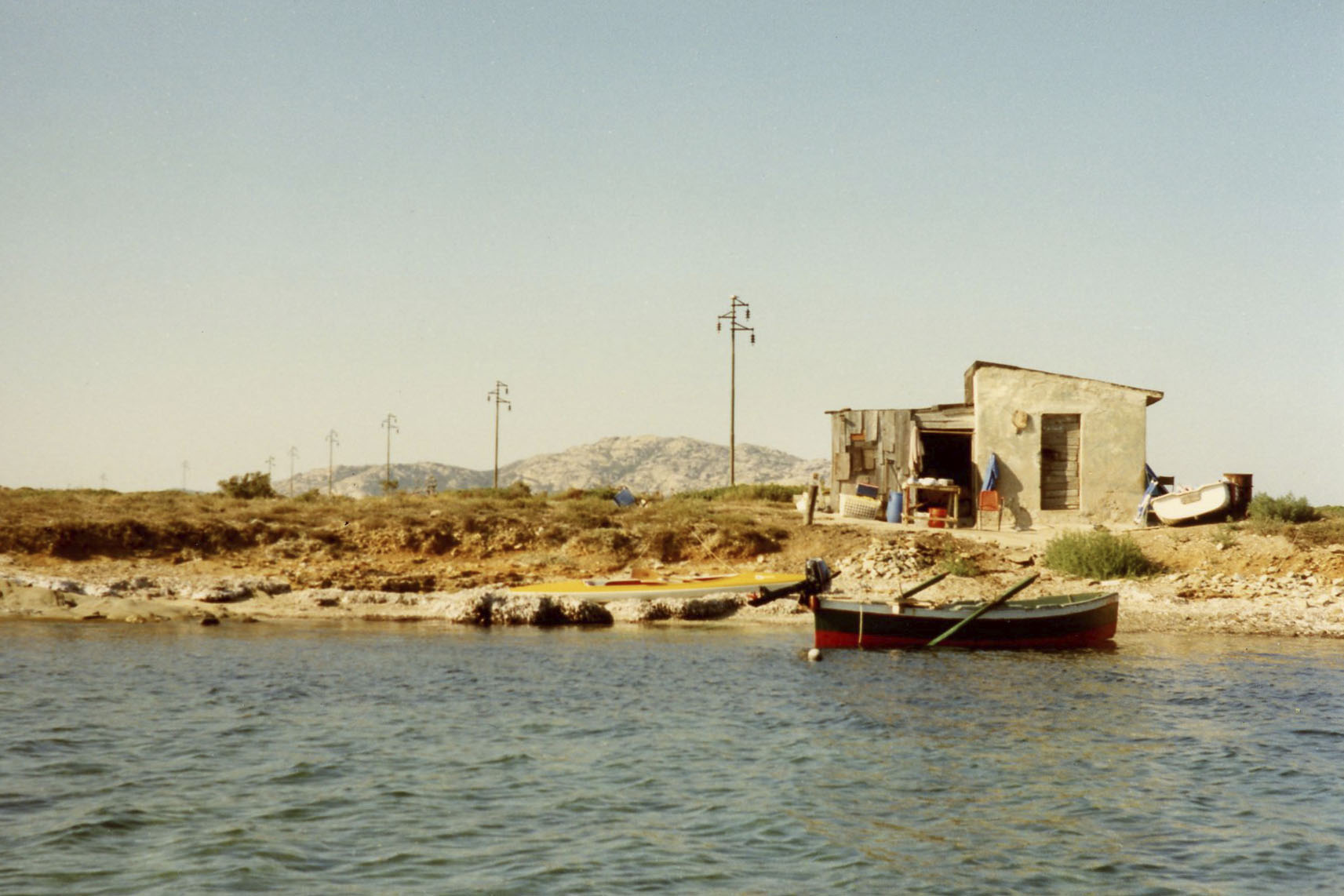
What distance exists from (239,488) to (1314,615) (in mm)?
43800

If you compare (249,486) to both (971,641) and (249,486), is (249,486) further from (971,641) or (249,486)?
(971,641)

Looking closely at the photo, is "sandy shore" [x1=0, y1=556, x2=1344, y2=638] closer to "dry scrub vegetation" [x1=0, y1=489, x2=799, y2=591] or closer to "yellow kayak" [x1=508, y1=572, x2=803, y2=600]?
"yellow kayak" [x1=508, y1=572, x2=803, y2=600]

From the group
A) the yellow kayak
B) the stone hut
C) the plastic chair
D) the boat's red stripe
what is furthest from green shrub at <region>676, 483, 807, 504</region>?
the boat's red stripe

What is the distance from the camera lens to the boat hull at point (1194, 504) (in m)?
31.5

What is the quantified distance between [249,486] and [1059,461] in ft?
121

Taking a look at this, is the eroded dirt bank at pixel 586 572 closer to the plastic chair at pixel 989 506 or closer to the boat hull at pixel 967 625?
the plastic chair at pixel 989 506

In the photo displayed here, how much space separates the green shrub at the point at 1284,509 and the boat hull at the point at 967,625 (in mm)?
10818

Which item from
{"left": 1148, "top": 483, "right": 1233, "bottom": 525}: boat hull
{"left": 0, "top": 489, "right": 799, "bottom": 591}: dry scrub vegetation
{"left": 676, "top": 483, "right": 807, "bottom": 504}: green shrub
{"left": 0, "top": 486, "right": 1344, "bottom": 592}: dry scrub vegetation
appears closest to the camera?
{"left": 0, "top": 486, "right": 1344, "bottom": 592}: dry scrub vegetation

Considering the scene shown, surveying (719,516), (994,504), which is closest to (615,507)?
(719,516)

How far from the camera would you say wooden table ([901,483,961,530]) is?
3484 centimetres

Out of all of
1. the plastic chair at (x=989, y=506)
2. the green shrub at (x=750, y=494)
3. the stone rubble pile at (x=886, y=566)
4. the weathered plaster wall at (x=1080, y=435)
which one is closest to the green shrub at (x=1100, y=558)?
the stone rubble pile at (x=886, y=566)

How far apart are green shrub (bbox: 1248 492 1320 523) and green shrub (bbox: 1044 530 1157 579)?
4.43 metres

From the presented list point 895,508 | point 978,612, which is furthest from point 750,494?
point 978,612

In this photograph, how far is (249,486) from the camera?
5316 centimetres
